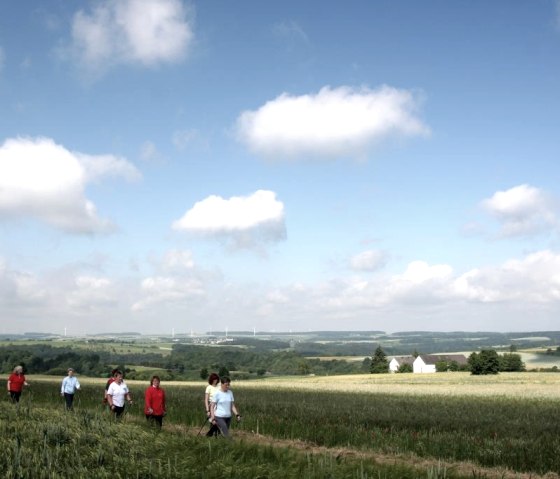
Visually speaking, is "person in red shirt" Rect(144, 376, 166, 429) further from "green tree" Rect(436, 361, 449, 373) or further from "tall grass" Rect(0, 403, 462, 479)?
"green tree" Rect(436, 361, 449, 373)

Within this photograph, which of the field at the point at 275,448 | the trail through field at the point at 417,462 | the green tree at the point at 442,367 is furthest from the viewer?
the green tree at the point at 442,367

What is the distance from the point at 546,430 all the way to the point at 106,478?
17.6 meters

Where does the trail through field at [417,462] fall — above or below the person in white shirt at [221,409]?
below

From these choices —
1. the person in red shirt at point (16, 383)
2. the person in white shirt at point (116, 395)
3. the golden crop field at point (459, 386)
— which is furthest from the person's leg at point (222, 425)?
the golden crop field at point (459, 386)

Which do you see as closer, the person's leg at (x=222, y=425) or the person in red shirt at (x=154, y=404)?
the person's leg at (x=222, y=425)

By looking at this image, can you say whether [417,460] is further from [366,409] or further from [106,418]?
[366,409]

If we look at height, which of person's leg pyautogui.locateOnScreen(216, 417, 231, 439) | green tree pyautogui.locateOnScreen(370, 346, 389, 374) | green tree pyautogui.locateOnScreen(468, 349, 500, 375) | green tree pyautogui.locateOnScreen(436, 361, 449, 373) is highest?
person's leg pyautogui.locateOnScreen(216, 417, 231, 439)

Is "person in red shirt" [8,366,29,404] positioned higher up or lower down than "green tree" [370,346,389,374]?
higher up

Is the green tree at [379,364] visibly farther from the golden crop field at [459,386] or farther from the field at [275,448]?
the field at [275,448]

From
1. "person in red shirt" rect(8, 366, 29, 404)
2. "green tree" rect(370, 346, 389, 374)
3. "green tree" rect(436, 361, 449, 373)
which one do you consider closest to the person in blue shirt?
"person in red shirt" rect(8, 366, 29, 404)

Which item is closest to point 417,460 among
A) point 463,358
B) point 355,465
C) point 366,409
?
point 355,465

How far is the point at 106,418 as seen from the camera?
1489 centimetres

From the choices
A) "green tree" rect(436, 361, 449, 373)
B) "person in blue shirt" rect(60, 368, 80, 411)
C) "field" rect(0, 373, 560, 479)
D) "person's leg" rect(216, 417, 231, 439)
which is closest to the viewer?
"field" rect(0, 373, 560, 479)

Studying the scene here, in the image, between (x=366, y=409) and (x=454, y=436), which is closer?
(x=454, y=436)
